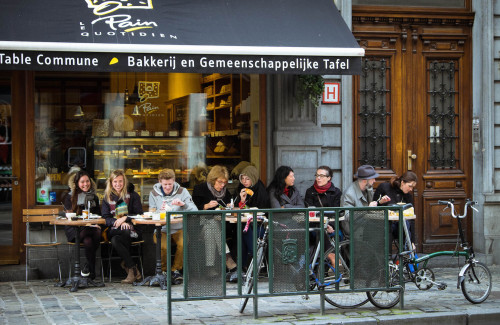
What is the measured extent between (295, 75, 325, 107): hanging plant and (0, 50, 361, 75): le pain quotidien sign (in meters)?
0.93

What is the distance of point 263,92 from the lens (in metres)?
10.6

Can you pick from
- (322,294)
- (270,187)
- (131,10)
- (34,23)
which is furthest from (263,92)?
(322,294)

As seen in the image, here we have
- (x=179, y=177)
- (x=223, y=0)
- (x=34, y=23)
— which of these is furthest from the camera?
(x=179, y=177)

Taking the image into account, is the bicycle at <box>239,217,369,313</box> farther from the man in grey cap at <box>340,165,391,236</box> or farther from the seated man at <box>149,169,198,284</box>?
the seated man at <box>149,169,198,284</box>

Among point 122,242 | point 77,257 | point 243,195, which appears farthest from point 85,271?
point 243,195

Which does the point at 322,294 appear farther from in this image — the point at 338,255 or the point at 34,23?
the point at 34,23

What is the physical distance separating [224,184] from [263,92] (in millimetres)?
1533

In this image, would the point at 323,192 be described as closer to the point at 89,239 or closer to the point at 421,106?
the point at 421,106

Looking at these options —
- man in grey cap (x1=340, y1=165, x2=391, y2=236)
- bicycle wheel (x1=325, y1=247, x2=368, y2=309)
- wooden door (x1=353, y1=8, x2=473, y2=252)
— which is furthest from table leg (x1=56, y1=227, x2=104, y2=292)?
wooden door (x1=353, y1=8, x2=473, y2=252)

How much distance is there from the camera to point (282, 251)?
23.4 feet

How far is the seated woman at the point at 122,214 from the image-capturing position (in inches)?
367

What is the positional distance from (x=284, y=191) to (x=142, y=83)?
99.1 inches

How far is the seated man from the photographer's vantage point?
9.58 m

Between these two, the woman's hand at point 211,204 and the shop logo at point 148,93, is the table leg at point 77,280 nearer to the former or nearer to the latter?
the woman's hand at point 211,204
